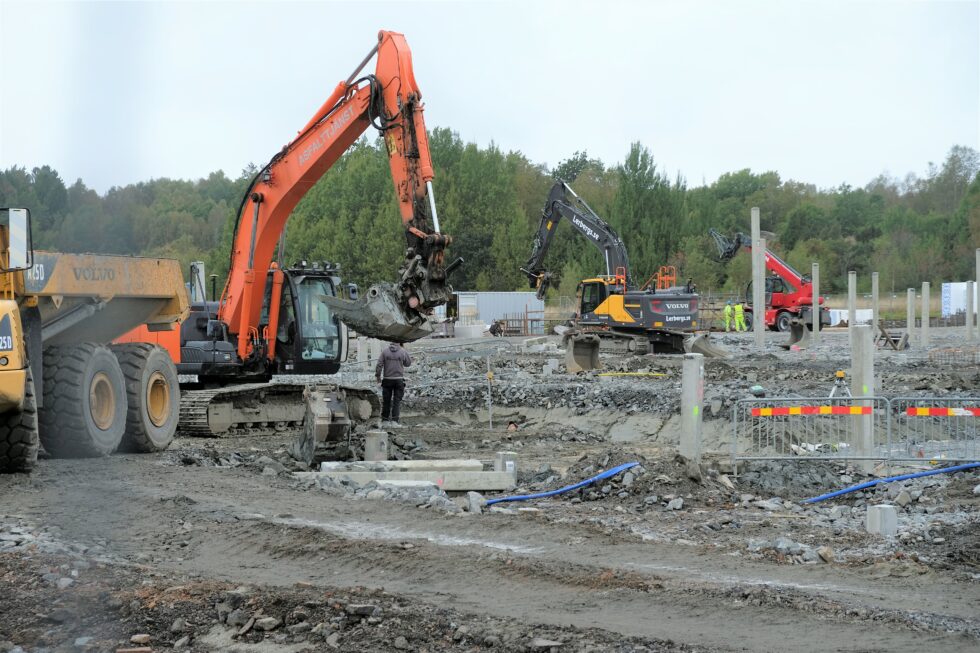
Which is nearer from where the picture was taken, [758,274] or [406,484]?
[406,484]

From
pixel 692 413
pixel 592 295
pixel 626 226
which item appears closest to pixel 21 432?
pixel 692 413

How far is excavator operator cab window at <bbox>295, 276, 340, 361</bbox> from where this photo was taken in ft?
50.8

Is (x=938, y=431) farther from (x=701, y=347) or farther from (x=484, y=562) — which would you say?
(x=701, y=347)

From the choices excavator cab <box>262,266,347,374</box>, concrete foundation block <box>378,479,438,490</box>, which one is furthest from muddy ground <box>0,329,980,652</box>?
excavator cab <box>262,266,347,374</box>

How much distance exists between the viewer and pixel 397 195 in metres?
13.6

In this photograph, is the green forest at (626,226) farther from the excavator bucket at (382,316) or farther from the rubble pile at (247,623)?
the rubble pile at (247,623)

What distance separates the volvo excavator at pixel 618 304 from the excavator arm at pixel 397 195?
43.2ft

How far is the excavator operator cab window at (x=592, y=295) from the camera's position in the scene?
2978 centimetres

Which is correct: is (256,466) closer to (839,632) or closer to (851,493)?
(851,493)

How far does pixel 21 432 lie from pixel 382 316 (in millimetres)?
4352

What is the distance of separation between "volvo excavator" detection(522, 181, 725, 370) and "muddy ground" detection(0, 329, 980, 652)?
53.4ft

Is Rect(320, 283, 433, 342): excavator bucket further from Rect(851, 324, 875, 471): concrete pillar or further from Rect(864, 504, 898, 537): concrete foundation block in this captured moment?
Rect(864, 504, 898, 537): concrete foundation block

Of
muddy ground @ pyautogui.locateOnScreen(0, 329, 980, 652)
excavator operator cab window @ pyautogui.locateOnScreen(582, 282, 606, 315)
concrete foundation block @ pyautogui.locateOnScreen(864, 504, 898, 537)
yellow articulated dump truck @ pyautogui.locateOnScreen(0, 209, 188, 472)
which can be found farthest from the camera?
excavator operator cab window @ pyautogui.locateOnScreen(582, 282, 606, 315)

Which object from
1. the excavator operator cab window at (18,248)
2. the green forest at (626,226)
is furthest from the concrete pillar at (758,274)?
the green forest at (626,226)
